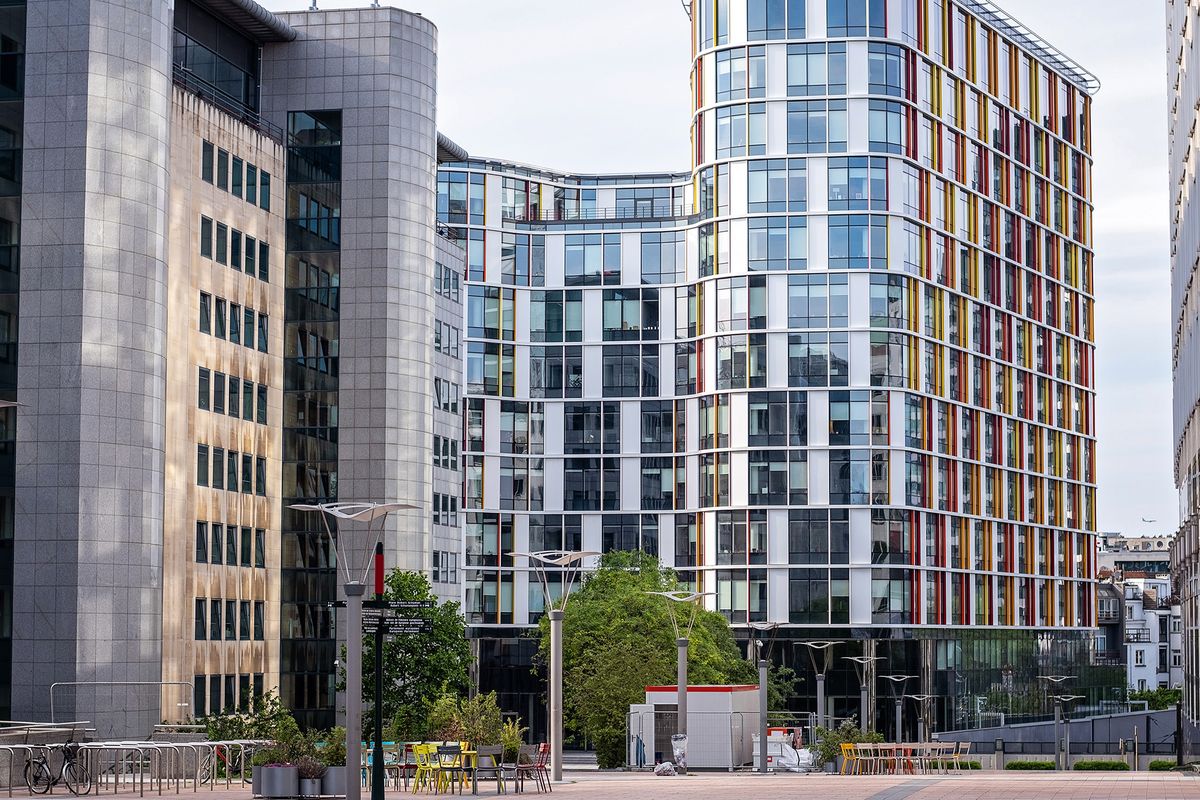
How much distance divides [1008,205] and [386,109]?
57.3 m

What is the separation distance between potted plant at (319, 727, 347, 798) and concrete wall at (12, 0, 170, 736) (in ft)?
70.7

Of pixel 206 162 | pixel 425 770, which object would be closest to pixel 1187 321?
pixel 206 162

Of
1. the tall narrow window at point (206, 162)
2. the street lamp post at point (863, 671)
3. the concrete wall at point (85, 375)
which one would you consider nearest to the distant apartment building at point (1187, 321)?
the street lamp post at point (863, 671)

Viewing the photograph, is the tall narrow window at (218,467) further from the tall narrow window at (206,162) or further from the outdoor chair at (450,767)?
the outdoor chair at (450,767)

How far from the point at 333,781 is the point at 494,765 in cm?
617

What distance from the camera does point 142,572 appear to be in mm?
60531

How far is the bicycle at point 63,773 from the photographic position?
138 feet

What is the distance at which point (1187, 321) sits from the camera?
7212 cm

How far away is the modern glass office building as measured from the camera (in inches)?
4328

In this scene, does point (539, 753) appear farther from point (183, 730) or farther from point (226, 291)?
point (226, 291)

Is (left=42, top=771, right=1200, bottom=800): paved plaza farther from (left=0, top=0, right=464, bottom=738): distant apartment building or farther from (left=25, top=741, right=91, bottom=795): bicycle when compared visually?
(left=0, top=0, right=464, bottom=738): distant apartment building

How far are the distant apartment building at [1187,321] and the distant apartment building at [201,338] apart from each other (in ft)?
99.3

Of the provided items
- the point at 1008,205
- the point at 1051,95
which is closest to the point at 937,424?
the point at 1008,205

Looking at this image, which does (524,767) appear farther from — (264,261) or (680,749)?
(264,261)
